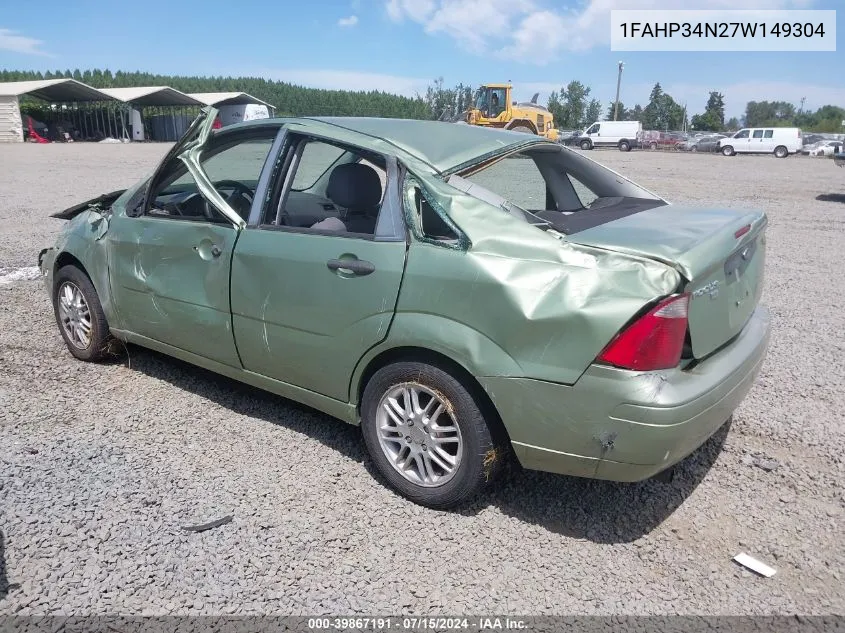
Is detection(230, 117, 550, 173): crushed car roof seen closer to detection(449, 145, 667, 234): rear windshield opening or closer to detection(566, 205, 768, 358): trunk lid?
detection(449, 145, 667, 234): rear windshield opening

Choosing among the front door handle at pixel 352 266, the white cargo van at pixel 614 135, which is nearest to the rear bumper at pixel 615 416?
the front door handle at pixel 352 266

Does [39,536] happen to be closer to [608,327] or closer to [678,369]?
[608,327]

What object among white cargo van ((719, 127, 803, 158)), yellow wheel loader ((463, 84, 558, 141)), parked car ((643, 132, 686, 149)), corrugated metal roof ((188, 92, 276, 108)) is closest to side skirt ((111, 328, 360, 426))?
yellow wheel loader ((463, 84, 558, 141))

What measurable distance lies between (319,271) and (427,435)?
3.05 ft

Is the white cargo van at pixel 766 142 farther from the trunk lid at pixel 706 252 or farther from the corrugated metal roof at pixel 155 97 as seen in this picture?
the trunk lid at pixel 706 252

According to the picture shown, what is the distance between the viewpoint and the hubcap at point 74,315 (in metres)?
4.86

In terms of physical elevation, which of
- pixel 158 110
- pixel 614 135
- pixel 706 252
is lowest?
pixel 706 252

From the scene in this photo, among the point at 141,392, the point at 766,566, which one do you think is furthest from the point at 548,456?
the point at 141,392

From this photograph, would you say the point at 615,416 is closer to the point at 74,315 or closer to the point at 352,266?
the point at 352,266

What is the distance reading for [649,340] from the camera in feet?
8.57

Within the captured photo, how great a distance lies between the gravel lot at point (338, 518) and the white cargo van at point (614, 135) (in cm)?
4543

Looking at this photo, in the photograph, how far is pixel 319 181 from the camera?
4.57 metres

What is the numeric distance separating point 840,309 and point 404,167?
513 centimetres

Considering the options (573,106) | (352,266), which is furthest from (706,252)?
(573,106)
